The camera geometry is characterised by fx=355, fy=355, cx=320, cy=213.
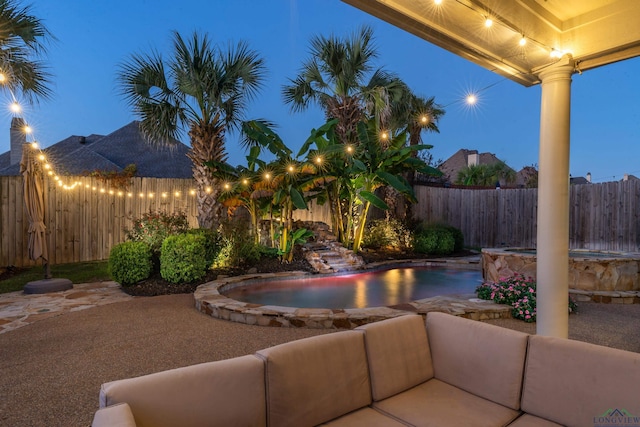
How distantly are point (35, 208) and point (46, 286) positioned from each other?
4.95ft

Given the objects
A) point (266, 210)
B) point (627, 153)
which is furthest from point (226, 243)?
point (627, 153)

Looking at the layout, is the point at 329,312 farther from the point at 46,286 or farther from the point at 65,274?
the point at 65,274

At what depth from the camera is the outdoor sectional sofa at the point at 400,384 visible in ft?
5.66

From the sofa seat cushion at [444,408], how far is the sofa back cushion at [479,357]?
0.24ft

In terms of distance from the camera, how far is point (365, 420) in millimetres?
2061

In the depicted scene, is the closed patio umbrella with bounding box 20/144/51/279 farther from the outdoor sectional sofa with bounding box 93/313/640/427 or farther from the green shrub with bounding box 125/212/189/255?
the outdoor sectional sofa with bounding box 93/313/640/427

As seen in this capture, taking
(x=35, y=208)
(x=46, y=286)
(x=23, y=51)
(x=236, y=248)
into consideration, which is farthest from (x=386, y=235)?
(x=23, y=51)

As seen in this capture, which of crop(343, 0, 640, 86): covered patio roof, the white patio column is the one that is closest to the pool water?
the white patio column

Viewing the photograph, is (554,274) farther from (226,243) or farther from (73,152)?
(73,152)

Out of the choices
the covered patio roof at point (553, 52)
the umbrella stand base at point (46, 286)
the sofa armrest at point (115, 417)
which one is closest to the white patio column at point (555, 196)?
the covered patio roof at point (553, 52)

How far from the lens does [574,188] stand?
11.4 metres

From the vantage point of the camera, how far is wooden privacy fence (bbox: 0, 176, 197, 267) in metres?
8.32

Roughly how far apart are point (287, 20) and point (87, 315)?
33.2m

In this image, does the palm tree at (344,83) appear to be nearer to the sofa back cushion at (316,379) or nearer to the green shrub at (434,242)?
the green shrub at (434,242)
